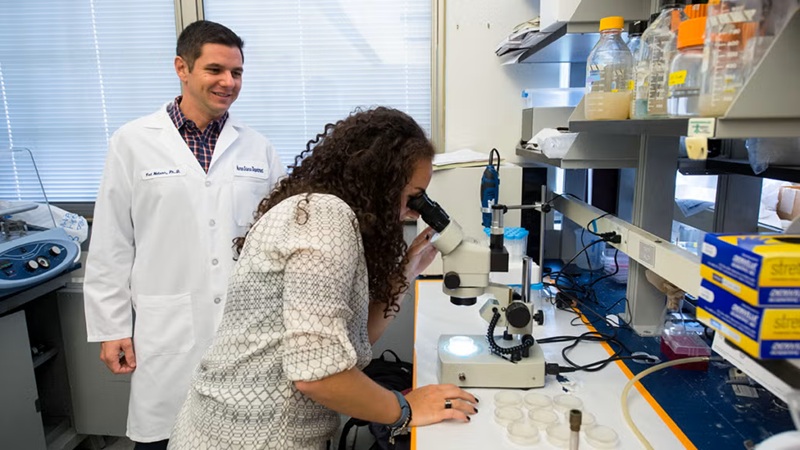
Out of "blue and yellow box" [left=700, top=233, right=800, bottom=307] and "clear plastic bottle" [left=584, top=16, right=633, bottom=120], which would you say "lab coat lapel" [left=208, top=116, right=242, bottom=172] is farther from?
"blue and yellow box" [left=700, top=233, right=800, bottom=307]

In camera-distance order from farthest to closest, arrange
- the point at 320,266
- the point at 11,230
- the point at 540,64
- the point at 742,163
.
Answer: the point at 540,64, the point at 11,230, the point at 742,163, the point at 320,266

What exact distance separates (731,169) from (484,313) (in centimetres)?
99

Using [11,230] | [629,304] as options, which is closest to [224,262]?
[11,230]

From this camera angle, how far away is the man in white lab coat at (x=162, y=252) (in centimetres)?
161

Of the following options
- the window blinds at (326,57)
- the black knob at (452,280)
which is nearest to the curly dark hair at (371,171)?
the black knob at (452,280)

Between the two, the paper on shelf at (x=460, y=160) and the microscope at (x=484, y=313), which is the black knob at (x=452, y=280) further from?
the paper on shelf at (x=460, y=160)

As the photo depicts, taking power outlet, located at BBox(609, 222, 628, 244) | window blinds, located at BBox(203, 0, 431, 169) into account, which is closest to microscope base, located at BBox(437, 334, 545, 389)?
power outlet, located at BBox(609, 222, 628, 244)

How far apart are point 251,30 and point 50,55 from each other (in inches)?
41.0

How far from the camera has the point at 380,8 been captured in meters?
2.48

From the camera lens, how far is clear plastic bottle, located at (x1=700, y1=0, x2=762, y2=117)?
0.69m

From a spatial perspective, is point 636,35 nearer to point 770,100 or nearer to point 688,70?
point 688,70

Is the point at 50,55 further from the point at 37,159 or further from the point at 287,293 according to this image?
the point at 287,293

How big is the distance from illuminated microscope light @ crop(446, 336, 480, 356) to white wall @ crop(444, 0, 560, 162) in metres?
1.33

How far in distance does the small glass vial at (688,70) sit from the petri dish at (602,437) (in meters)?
0.59
